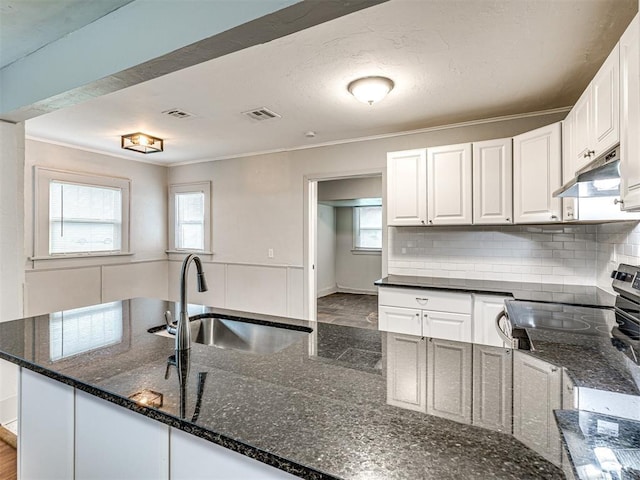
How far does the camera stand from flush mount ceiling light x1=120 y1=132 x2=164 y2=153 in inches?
144

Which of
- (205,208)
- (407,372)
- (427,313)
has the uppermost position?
(205,208)

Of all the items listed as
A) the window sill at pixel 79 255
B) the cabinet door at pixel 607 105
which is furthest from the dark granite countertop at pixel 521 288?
the window sill at pixel 79 255

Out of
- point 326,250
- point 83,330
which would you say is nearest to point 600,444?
point 83,330

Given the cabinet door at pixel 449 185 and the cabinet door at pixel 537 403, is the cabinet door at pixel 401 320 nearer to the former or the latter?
the cabinet door at pixel 449 185

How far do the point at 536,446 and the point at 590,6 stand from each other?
2.02m

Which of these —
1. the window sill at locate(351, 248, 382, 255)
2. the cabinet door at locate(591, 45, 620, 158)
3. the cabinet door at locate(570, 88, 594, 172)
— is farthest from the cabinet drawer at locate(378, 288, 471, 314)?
the window sill at locate(351, 248, 382, 255)

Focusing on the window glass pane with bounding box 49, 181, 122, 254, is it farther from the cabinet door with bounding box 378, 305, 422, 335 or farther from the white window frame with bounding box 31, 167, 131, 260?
the cabinet door with bounding box 378, 305, 422, 335

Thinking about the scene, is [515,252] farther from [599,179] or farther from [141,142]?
[141,142]

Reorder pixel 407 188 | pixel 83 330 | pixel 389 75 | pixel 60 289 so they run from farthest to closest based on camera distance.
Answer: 1. pixel 60 289
2. pixel 407 188
3. pixel 389 75
4. pixel 83 330

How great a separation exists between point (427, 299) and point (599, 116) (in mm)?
1674

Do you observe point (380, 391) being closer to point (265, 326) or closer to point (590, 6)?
point (265, 326)

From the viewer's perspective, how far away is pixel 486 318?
2.62 meters

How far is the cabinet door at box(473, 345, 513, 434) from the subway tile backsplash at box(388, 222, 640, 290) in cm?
185

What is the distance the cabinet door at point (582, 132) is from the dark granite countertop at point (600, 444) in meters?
1.67
